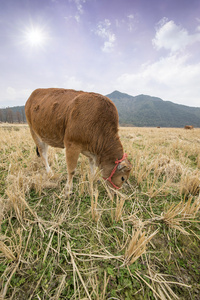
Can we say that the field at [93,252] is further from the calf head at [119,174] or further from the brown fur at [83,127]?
the brown fur at [83,127]

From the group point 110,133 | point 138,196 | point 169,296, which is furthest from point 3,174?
point 169,296

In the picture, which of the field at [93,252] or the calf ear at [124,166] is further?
the calf ear at [124,166]

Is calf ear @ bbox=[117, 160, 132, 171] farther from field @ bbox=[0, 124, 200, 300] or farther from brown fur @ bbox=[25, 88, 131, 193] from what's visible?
field @ bbox=[0, 124, 200, 300]

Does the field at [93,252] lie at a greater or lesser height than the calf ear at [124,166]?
lesser

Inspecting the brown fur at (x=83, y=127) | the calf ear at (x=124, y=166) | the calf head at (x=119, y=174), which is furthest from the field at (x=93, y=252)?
the brown fur at (x=83, y=127)

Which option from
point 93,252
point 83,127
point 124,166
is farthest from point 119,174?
point 93,252

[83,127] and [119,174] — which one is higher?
[83,127]

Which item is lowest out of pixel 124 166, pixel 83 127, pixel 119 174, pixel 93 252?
pixel 93 252

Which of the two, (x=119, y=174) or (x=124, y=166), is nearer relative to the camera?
(x=124, y=166)

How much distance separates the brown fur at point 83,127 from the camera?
8.73 ft

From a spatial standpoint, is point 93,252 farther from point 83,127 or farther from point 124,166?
point 83,127

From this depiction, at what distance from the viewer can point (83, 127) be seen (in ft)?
8.66

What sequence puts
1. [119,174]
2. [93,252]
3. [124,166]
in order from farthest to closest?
1. [119,174]
2. [124,166]
3. [93,252]

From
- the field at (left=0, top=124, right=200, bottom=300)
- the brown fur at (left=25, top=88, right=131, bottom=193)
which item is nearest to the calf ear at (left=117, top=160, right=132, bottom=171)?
the brown fur at (left=25, top=88, right=131, bottom=193)
